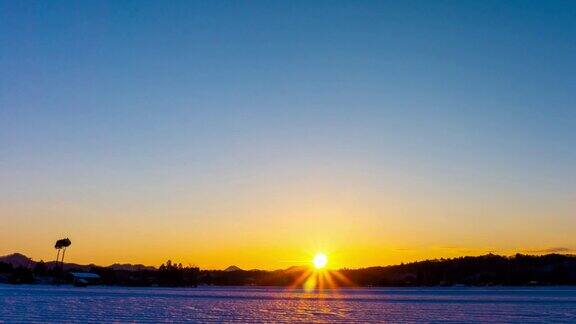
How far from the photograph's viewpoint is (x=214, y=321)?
149ft

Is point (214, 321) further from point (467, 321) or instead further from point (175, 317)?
point (467, 321)

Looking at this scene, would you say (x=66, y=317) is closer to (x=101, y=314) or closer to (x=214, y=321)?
(x=101, y=314)

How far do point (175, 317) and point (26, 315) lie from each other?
34.8ft

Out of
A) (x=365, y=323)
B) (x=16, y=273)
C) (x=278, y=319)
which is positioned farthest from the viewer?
(x=16, y=273)

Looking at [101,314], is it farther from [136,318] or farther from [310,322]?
[310,322]

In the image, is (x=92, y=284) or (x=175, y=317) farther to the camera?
(x=92, y=284)

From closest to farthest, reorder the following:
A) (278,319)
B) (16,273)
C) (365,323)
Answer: (365,323) → (278,319) → (16,273)

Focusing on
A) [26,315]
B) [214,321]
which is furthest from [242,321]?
[26,315]

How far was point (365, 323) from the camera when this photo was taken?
146 ft

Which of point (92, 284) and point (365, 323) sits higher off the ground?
point (92, 284)

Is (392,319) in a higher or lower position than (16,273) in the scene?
lower

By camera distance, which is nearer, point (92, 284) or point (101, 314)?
point (101, 314)

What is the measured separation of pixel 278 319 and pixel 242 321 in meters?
3.42

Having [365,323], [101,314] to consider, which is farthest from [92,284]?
[365,323]
